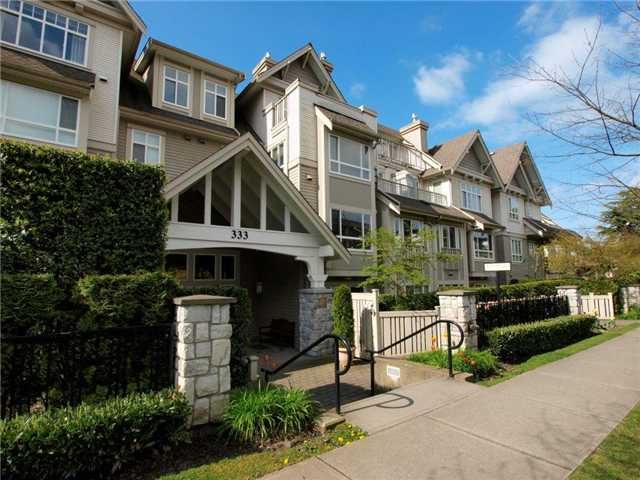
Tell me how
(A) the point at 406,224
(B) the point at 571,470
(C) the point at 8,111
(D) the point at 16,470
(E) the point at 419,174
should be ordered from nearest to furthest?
1. (D) the point at 16,470
2. (B) the point at 571,470
3. (C) the point at 8,111
4. (A) the point at 406,224
5. (E) the point at 419,174

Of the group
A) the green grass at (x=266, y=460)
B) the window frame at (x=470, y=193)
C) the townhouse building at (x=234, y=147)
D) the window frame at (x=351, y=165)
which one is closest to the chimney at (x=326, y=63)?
the townhouse building at (x=234, y=147)

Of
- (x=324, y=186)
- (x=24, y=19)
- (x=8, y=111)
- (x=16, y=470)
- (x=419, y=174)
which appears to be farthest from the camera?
(x=419, y=174)

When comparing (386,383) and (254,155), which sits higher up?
(254,155)

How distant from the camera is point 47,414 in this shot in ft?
12.2

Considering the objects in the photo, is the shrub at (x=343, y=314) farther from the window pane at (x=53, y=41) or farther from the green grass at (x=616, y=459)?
the window pane at (x=53, y=41)

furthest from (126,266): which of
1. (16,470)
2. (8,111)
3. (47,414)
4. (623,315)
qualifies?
(623,315)

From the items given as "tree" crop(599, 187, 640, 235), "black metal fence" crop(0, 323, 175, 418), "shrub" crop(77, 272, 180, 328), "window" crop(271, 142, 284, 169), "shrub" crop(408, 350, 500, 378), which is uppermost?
"window" crop(271, 142, 284, 169)

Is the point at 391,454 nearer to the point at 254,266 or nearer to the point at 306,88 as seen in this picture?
the point at 254,266

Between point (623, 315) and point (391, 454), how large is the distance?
59.8 ft

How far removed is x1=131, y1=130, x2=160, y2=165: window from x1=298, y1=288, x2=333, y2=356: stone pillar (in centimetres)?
762

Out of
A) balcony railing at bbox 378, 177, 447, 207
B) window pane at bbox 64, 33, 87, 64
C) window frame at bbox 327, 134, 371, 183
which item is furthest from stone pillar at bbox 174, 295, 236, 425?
balcony railing at bbox 378, 177, 447, 207

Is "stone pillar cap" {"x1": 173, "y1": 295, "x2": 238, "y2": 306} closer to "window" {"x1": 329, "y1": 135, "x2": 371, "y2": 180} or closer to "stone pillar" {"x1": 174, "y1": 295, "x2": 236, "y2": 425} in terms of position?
"stone pillar" {"x1": 174, "y1": 295, "x2": 236, "y2": 425}

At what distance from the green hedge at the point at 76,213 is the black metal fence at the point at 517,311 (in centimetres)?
821

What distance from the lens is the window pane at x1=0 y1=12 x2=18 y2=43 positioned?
10633 mm
